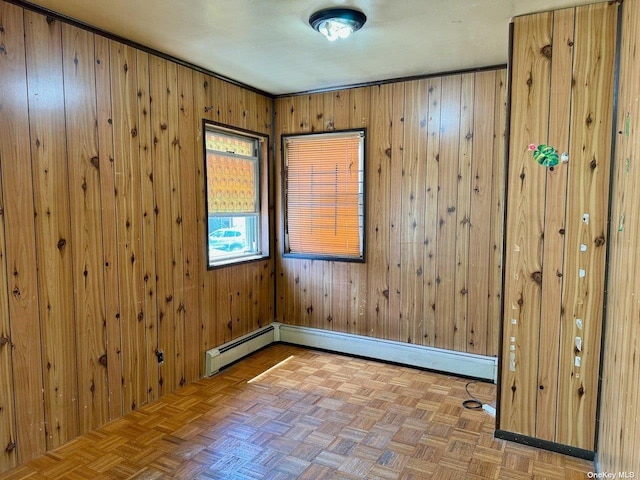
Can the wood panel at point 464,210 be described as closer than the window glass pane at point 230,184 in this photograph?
Yes

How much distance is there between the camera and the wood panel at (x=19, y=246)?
7.03 feet

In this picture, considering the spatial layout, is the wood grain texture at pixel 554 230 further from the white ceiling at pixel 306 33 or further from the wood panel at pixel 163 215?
the wood panel at pixel 163 215

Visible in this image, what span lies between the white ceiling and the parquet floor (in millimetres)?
2463

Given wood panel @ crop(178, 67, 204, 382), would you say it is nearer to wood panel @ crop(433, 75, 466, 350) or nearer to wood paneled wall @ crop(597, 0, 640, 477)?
wood panel @ crop(433, 75, 466, 350)

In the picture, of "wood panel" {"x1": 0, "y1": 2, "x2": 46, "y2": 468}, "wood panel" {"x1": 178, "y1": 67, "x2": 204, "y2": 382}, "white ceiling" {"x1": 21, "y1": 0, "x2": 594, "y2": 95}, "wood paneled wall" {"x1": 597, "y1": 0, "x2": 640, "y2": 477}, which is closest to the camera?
"wood paneled wall" {"x1": 597, "y1": 0, "x2": 640, "y2": 477}

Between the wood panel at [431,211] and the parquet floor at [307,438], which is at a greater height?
the wood panel at [431,211]

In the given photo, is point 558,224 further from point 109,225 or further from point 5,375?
point 5,375

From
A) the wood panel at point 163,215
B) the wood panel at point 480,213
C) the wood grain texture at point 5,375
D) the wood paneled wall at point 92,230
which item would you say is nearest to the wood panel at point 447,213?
the wood panel at point 480,213

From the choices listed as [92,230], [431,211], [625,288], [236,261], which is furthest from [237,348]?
[625,288]

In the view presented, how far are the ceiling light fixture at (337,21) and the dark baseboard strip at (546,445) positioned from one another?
2544mm

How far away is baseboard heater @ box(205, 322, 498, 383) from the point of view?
3457mm

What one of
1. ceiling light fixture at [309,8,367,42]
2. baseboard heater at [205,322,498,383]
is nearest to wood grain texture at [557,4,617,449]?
baseboard heater at [205,322,498,383]

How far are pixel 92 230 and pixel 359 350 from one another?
247 cm

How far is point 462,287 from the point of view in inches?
137
